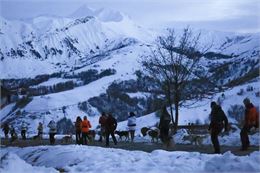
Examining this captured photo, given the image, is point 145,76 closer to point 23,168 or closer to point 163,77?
point 163,77

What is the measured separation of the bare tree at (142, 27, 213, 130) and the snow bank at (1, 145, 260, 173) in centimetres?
1330

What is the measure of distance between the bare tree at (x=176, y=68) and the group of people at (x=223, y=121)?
12.3 metres

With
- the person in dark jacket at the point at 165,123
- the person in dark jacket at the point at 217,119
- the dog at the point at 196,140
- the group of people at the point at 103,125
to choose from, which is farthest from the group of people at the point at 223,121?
the group of people at the point at 103,125

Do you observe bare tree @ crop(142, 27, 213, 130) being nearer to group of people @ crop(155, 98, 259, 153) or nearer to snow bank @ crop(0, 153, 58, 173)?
group of people @ crop(155, 98, 259, 153)

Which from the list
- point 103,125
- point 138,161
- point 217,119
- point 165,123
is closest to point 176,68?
point 103,125

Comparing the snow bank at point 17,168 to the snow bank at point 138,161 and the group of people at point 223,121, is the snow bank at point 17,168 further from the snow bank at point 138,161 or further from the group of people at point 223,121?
the group of people at point 223,121

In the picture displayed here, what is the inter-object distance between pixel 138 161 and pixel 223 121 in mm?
3607

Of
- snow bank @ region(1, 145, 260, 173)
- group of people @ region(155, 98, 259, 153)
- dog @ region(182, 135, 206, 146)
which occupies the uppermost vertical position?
group of people @ region(155, 98, 259, 153)

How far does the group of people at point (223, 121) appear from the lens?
1608cm

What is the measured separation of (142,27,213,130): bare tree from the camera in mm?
29828

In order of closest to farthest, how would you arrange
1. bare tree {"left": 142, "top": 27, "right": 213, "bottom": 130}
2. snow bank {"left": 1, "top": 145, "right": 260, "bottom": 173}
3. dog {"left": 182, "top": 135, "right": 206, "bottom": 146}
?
snow bank {"left": 1, "top": 145, "right": 260, "bottom": 173}
dog {"left": 182, "top": 135, "right": 206, "bottom": 146}
bare tree {"left": 142, "top": 27, "right": 213, "bottom": 130}

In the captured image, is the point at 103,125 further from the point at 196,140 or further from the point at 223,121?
the point at 223,121

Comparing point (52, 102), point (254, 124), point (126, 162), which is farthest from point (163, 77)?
point (52, 102)

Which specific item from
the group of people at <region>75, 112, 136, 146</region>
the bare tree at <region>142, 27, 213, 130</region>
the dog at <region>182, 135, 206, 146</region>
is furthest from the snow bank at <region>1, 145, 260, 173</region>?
the bare tree at <region>142, 27, 213, 130</region>
